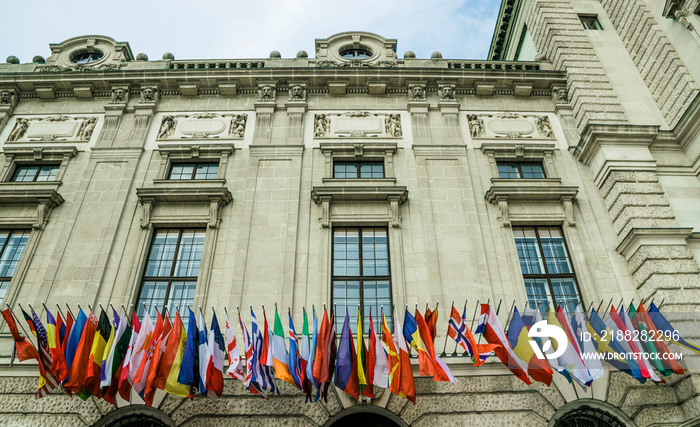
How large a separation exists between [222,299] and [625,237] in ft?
36.5

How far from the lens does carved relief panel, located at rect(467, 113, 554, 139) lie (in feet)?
54.7

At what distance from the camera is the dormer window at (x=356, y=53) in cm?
1988

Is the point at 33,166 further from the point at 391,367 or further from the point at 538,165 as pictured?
the point at 538,165

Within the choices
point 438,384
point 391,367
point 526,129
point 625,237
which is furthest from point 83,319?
point 526,129

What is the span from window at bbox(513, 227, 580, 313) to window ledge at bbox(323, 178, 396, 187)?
4.23 meters

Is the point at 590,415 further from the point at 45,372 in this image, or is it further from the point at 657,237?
the point at 45,372

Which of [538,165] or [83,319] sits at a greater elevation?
[538,165]

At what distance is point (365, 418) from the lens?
1055 centimetres

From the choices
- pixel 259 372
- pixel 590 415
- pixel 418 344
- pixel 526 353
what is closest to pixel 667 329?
pixel 590 415

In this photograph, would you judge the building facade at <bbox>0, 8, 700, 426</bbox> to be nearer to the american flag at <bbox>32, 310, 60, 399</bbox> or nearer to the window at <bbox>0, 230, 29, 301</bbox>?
the window at <bbox>0, 230, 29, 301</bbox>

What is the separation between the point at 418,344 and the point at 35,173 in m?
14.1

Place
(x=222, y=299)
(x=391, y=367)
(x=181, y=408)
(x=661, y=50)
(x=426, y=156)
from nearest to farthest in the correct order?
(x=391, y=367) → (x=181, y=408) → (x=222, y=299) → (x=426, y=156) → (x=661, y=50)

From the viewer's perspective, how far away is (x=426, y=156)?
1569 cm

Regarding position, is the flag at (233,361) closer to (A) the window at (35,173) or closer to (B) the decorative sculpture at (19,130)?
(A) the window at (35,173)
